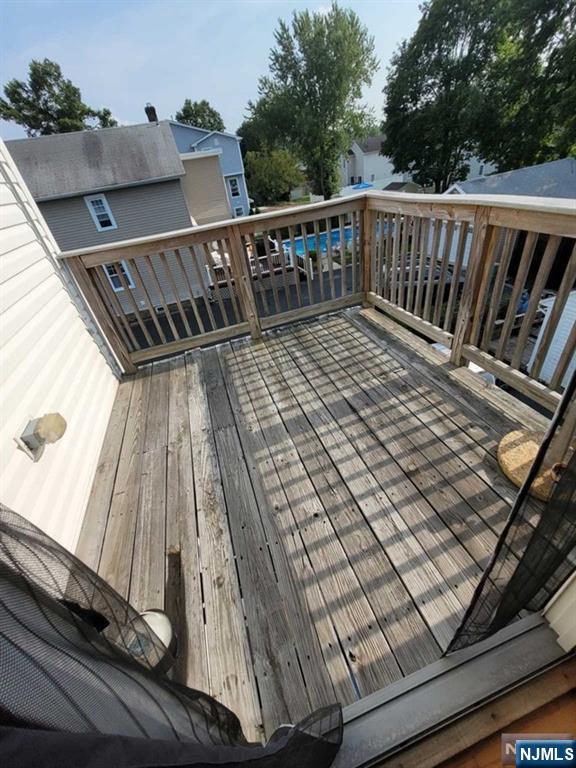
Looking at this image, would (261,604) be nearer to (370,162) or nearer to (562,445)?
(562,445)

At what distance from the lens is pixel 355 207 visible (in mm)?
2857

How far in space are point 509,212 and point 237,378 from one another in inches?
78.2

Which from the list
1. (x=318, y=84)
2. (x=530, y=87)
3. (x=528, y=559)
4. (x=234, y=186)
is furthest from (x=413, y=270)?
(x=318, y=84)

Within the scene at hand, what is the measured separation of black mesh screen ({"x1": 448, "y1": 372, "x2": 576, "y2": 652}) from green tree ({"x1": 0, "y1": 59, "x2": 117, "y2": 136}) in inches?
1116

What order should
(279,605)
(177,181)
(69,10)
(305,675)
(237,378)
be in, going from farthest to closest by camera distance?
(177,181) < (69,10) < (237,378) < (279,605) < (305,675)

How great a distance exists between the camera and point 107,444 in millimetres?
2209

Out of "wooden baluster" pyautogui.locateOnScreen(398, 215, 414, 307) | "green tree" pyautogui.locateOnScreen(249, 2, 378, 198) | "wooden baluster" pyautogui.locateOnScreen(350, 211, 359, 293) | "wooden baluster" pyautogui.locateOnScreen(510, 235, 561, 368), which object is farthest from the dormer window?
"wooden baluster" pyautogui.locateOnScreen(510, 235, 561, 368)

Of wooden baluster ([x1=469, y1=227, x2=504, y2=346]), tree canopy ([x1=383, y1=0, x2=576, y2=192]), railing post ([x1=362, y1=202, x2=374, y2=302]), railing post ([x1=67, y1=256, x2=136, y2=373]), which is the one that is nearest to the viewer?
wooden baluster ([x1=469, y1=227, x2=504, y2=346])

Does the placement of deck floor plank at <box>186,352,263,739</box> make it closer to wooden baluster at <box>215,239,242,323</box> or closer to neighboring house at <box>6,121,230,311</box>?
wooden baluster at <box>215,239,242,323</box>

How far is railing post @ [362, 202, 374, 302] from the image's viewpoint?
290cm

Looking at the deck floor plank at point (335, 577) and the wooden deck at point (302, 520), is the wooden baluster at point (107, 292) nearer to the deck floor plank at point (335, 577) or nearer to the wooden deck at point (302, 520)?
the wooden deck at point (302, 520)

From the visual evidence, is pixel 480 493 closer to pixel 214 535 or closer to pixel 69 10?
pixel 214 535

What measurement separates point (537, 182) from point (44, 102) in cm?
2660

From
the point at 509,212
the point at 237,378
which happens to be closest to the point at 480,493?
the point at 509,212
